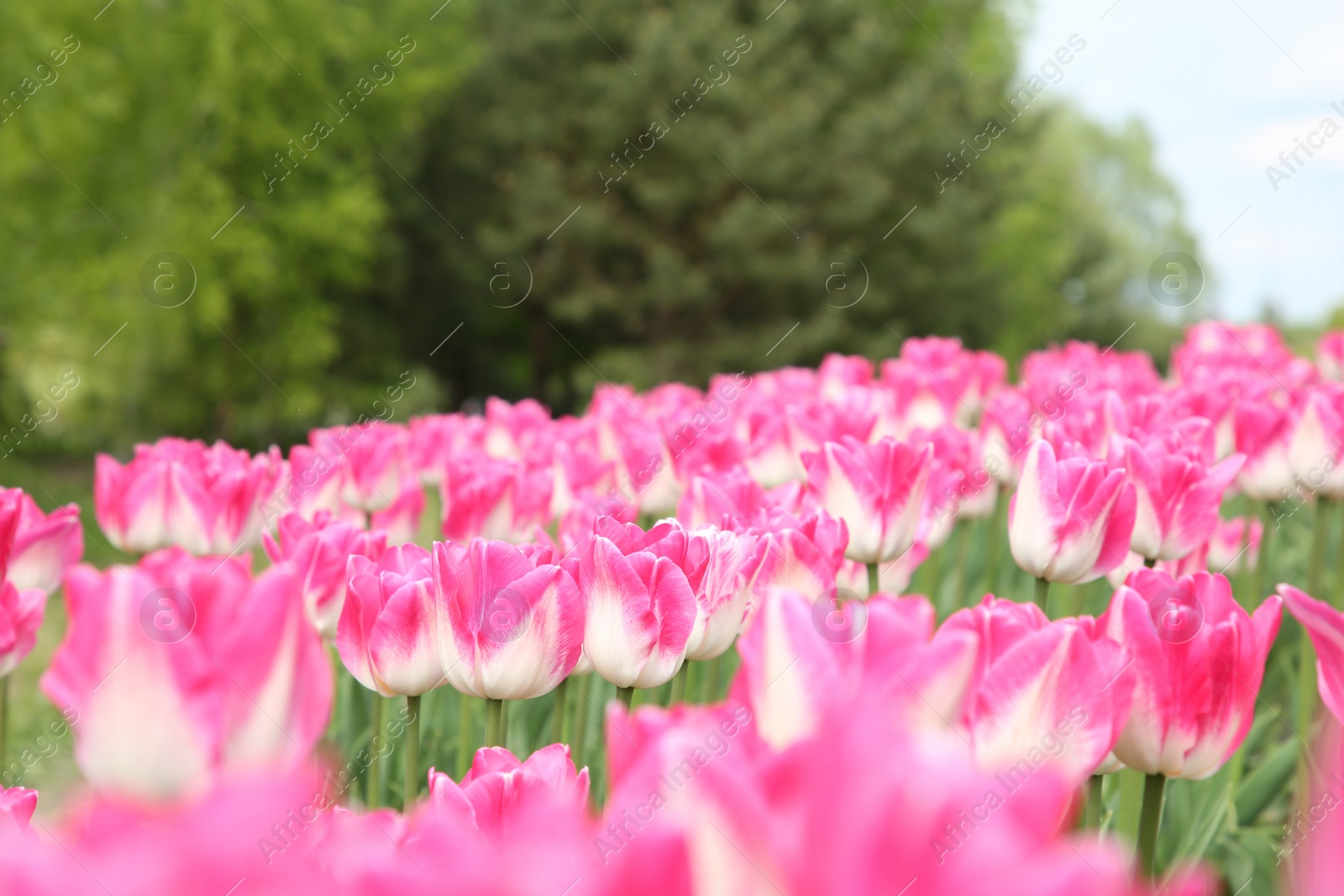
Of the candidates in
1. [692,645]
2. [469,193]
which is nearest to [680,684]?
[692,645]

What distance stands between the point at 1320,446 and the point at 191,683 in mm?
2487

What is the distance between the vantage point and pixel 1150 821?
1218mm

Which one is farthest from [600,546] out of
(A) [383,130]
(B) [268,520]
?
(A) [383,130]

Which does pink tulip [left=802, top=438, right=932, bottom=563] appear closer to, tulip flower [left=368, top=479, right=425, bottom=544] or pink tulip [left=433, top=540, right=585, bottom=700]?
pink tulip [left=433, top=540, right=585, bottom=700]

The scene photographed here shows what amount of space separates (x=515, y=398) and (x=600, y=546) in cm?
2211

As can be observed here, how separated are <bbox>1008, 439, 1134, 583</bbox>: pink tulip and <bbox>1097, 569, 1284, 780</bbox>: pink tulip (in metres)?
0.48

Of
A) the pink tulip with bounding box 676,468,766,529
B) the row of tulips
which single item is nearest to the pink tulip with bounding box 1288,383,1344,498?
the row of tulips

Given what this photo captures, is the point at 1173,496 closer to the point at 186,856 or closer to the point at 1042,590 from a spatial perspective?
the point at 1042,590

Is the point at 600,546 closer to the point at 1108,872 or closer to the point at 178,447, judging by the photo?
the point at 1108,872

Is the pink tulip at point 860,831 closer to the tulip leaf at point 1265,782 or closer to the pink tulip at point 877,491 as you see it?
the pink tulip at point 877,491

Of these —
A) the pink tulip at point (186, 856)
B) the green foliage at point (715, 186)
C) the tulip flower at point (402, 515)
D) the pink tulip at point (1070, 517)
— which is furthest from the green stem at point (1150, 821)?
the green foliage at point (715, 186)

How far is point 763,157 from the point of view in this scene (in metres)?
15.2

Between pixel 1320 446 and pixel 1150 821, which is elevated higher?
pixel 1320 446

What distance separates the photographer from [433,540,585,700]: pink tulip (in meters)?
1.29
